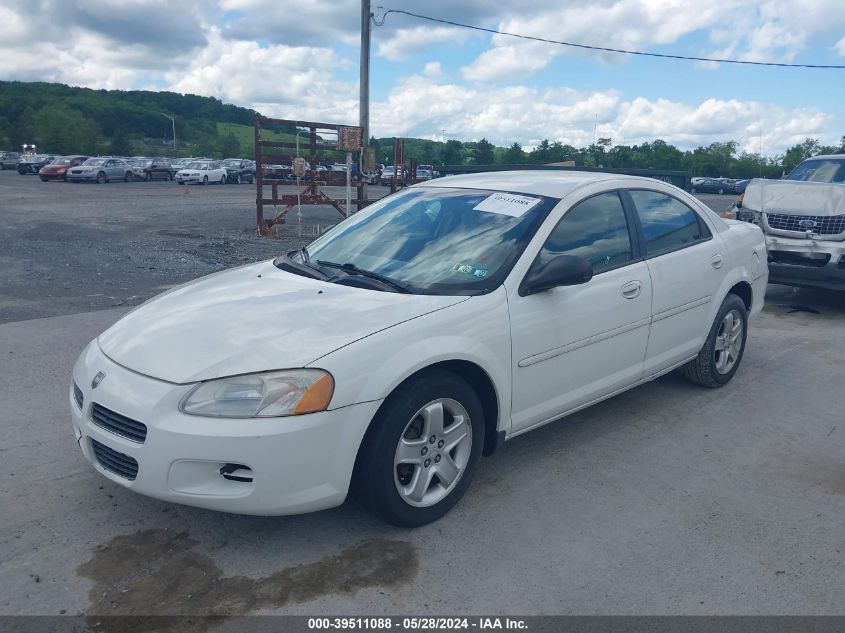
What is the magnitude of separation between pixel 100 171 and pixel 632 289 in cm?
4118

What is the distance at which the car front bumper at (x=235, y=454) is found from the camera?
9.73ft

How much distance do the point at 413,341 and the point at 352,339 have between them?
289mm

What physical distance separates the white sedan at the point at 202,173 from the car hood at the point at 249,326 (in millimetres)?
41581

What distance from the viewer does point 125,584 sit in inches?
116

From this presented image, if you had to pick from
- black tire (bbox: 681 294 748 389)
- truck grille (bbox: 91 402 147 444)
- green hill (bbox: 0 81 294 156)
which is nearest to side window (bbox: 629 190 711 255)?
black tire (bbox: 681 294 748 389)

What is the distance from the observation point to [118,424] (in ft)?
10.4

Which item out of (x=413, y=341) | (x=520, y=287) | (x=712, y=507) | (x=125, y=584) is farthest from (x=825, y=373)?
(x=125, y=584)

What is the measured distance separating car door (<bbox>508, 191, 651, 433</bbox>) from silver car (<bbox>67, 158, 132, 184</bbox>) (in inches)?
1599

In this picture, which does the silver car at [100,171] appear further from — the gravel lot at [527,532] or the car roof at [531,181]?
the car roof at [531,181]

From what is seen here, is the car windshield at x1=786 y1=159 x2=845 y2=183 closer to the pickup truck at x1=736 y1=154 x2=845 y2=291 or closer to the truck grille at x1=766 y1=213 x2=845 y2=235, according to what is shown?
the pickup truck at x1=736 y1=154 x2=845 y2=291

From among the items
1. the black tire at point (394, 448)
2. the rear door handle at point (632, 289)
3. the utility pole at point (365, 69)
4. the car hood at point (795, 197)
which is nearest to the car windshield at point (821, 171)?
the car hood at point (795, 197)

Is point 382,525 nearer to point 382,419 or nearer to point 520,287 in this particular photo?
point 382,419

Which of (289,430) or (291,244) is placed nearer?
(289,430)

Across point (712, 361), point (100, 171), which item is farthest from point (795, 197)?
point (100, 171)
